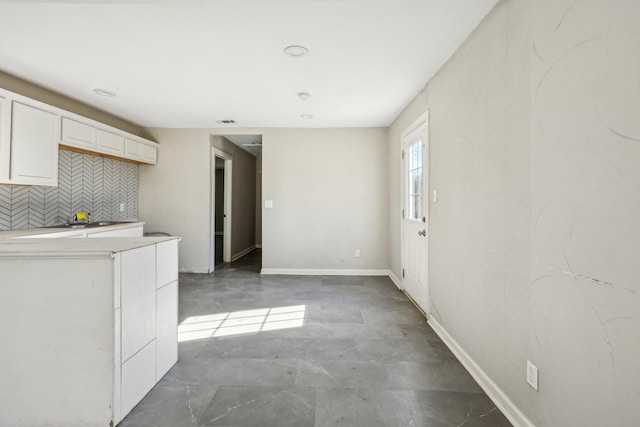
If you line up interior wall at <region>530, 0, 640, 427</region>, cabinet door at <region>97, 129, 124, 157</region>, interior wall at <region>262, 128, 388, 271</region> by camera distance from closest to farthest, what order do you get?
interior wall at <region>530, 0, 640, 427</region> → cabinet door at <region>97, 129, 124, 157</region> → interior wall at <region>262, 128, 388, 271</region>

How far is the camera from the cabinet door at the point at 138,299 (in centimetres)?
153

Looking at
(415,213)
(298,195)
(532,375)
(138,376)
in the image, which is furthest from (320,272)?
(532,375)

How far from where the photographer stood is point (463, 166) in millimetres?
2139

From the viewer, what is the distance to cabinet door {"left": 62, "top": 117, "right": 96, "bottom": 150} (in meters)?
3.08

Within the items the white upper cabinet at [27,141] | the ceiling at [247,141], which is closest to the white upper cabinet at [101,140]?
the white upper cabinet at [27,141]

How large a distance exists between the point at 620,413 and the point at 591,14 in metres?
1.47

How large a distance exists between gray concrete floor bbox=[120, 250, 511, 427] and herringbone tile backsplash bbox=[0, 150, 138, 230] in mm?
1845

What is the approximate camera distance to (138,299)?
5.37ft

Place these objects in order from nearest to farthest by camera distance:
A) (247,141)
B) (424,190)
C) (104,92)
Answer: (424,190), (104,92), (247,141)

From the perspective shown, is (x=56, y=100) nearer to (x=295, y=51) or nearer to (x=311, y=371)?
(x=295, y=51)

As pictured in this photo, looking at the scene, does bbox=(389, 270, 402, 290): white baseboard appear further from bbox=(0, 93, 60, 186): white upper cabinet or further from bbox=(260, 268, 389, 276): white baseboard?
bbox=(0, 93, 60, 186): white upper cabinet

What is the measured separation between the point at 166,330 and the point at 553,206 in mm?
2376

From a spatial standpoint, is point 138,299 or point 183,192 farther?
point 183,192

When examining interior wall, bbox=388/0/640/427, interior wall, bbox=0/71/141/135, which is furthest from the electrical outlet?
interior wall, bbox=0/71/141/135
